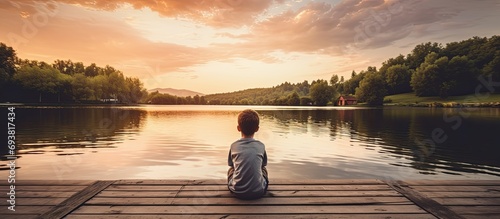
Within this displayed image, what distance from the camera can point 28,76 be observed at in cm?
11438

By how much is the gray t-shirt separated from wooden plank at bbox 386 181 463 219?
10.6 feet

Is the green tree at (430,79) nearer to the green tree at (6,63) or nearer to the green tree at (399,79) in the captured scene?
the green tree at (399,79)

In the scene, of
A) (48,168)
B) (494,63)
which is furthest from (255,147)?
(494,63)

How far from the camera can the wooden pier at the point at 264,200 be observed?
507 cm

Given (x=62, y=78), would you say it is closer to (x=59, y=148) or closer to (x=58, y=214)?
(x=59, y=148)

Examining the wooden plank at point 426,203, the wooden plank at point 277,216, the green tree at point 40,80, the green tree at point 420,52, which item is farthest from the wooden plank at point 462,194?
the green tree at point 420,52

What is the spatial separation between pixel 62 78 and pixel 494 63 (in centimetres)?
19424

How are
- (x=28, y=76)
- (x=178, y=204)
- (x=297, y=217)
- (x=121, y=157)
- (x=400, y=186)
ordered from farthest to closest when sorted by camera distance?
(x=28, y=76), (x=121, y=157), (x=400, y=186), (x=178, y=204), (x=297, y=217)

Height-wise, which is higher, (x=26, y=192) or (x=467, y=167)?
(x=26, y=192)

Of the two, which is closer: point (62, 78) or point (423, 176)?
point (423, 176)

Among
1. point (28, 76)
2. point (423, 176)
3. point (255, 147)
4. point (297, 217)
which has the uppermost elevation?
point (28, 76)

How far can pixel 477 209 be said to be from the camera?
5.40 m

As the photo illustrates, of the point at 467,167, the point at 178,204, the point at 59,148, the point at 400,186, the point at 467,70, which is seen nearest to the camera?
the point at 178,204

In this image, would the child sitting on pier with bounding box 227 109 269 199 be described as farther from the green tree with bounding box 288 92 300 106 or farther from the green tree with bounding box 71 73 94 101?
the green tree with bounding box 288 92 300 106
